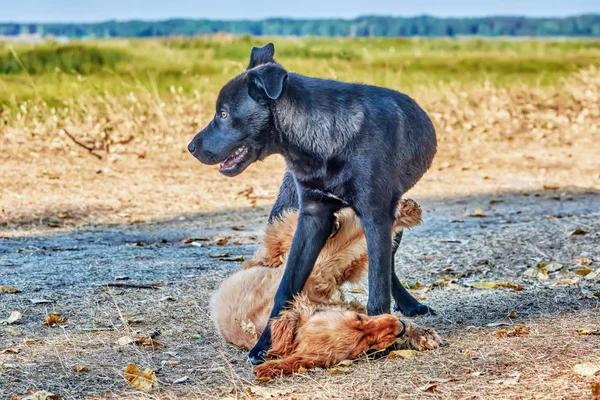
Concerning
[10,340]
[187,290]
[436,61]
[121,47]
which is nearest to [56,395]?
[10,340]

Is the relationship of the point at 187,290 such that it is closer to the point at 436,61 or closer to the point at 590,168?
the point at 590,168

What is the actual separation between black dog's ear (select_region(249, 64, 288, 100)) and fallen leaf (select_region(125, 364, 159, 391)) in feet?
5.02

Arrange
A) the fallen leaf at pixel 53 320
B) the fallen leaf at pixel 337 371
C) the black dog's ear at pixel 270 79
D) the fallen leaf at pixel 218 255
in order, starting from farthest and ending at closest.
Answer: the fallen leaf at pixel 218 255 < the fallen leaf at pixel 53 320 < the black dog's ear at pixel 270 79 < the fallen leaf at pixel 337 371

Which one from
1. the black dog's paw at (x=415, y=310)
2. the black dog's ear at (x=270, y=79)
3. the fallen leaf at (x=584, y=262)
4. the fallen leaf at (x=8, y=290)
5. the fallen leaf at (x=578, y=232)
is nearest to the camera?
the black dog's ear at (x=270, y=79)

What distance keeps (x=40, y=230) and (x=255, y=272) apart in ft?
15.1

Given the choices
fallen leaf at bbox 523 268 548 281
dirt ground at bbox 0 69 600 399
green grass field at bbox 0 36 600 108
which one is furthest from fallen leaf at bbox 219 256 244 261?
green grass field at bbox 0 36 600 108

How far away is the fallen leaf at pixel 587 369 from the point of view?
4.02 m

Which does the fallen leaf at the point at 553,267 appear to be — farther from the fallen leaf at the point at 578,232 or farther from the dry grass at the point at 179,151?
the dry grass at the point at 179,151

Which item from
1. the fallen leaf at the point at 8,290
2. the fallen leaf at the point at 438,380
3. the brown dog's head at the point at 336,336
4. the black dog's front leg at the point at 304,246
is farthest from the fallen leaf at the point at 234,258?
the fallen leaf at the point at 438,380

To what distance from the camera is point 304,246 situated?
483 centimetres

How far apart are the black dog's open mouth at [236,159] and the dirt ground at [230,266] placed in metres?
1.00

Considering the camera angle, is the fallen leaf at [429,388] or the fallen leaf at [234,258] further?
the fallen leaf at [234,258]

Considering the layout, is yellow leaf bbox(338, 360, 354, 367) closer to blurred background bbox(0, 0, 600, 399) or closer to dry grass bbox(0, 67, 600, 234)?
blurred background bbox(0, 0, 600, 399)

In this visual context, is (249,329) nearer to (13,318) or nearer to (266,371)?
(266,371)
